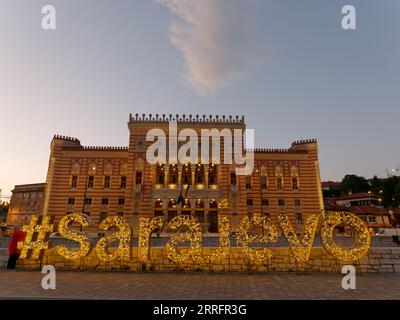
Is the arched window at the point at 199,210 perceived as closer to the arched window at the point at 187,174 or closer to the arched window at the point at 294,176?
the arched window at the point at 187,174

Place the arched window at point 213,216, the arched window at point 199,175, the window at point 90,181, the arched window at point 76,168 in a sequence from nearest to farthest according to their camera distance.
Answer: the arched window at point 213,216 → the arched window at point 199,175 → the window at point 90,181 → the arched window at point 76,168

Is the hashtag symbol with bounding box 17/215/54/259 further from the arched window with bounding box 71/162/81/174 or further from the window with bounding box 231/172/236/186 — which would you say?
the arched window with bounding box 71/162/81/174

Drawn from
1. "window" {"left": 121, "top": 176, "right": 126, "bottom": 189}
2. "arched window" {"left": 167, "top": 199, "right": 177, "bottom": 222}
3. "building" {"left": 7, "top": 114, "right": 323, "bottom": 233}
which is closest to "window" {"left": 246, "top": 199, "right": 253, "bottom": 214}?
"building" {"left": 7, "top": 114, "right": 323, "bottom": 233}

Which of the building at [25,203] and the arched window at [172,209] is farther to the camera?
the building at [25,203]

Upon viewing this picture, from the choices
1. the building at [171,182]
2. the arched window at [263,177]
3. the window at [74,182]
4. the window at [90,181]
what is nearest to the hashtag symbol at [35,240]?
the building at [171,182]

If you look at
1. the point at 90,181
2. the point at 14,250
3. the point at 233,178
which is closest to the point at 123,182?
the point at 90,181

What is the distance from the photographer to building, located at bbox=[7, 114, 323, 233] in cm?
3331

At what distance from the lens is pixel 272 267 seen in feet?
34.7

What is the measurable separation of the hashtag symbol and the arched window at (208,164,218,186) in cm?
2581

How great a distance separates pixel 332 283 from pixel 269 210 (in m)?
28.5

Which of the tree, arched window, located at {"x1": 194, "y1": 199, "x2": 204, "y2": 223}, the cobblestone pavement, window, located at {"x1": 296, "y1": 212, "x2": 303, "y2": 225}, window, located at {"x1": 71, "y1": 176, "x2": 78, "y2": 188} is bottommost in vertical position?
the cobblestone pavement

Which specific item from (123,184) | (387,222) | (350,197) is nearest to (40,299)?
(123,184)

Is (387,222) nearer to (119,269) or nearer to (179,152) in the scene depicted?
(179,152)

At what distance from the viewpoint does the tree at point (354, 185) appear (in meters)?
68.4
